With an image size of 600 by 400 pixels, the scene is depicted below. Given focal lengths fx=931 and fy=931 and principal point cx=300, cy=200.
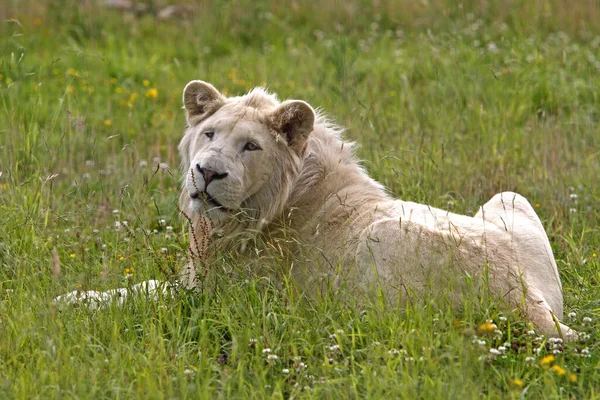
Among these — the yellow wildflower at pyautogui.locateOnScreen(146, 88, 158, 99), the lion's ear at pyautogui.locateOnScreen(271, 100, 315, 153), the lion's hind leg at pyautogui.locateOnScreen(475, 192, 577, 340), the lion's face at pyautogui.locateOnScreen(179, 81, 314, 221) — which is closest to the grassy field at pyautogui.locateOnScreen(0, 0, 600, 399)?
the yellow wildflower at pyautogui.locateOnScreen(146, 88, 158, 99)

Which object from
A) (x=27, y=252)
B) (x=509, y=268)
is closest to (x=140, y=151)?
(x=27, y=252)

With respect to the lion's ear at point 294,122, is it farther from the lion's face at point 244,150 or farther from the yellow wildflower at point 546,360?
the yellow wildflower at point 546,360

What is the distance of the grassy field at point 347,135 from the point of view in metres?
4.45

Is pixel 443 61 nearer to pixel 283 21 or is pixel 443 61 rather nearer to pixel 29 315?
pixel 283 21

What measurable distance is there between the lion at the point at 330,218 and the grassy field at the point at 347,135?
0.20 metres

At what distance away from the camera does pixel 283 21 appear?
1245 cm

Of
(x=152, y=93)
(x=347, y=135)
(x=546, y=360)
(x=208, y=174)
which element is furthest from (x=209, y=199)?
(x=152, y=93)

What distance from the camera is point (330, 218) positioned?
5797 mm

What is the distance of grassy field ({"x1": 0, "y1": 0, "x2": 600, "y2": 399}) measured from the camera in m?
4.45

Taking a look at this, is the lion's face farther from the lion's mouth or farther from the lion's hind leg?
the lion's hind leg

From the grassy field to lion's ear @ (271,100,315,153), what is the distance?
793 millimetres

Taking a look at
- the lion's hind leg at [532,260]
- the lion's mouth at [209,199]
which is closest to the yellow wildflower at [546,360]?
the lion's hind leg at [532,260]

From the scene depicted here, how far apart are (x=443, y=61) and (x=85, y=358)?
6717mm

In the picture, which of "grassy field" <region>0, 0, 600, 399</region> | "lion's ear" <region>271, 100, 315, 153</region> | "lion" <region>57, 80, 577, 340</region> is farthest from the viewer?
"lion's ear" <region>271, 100, 315, 153</region>
